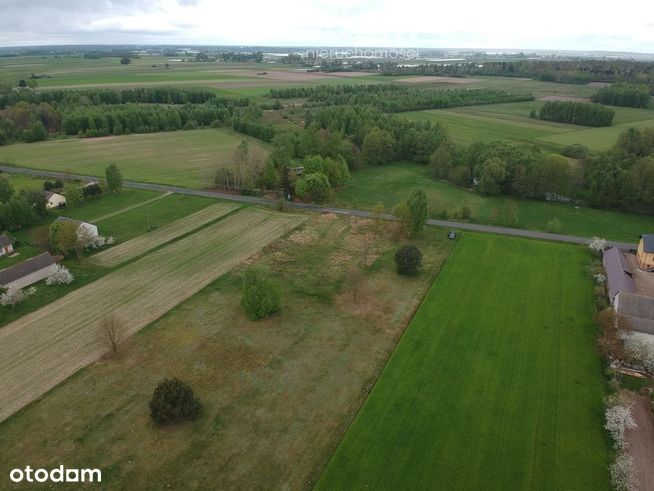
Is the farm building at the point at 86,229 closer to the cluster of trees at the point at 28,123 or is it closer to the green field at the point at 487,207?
the green field at the point at 487,207

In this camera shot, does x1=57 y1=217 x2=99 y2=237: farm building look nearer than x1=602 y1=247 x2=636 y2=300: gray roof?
No

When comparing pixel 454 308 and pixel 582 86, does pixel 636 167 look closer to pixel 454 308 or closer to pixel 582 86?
pixel 454 308

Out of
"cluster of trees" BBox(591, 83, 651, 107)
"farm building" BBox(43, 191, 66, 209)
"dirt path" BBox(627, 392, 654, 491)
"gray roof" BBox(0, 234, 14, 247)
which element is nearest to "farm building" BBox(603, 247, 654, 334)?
"dirt path" BBox(627, 392, 654, 491)

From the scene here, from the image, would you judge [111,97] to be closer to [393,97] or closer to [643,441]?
[393,97]

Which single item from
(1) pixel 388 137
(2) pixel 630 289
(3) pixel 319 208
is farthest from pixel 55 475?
(1) pixel 388 137

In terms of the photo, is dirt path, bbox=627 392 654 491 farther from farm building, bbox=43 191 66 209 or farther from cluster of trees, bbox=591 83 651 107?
cluster of trees, bbox=591 83 651 107

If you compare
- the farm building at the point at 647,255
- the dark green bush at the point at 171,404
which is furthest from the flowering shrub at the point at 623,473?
the farm building at the point at 647,255
